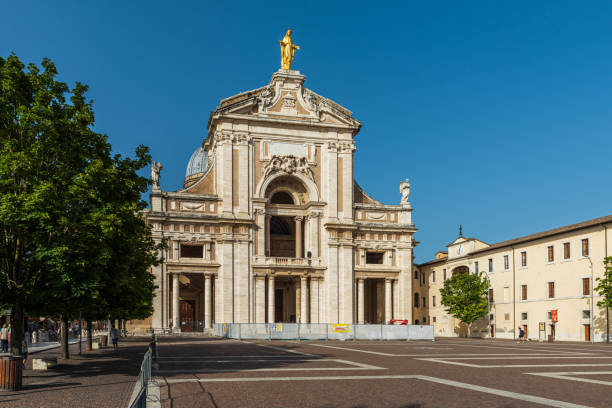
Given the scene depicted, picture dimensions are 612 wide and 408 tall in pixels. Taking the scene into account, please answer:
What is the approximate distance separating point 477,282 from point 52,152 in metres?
54.5

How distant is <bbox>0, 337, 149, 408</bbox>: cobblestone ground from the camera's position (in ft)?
51.9

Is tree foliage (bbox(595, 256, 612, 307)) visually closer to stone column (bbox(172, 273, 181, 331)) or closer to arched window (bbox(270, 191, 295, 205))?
arched window (bbox(270, 191, 295, 205))

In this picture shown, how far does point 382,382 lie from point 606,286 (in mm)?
36609

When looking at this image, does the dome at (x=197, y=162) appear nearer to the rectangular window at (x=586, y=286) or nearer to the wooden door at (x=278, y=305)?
the wooden door at (x=278, y=305)

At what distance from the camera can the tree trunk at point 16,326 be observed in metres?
21.1

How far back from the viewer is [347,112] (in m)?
70.9

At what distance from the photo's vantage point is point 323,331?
52.3 metres

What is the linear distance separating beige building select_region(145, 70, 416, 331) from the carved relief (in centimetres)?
10

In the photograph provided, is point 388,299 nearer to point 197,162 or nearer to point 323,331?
point 323,331

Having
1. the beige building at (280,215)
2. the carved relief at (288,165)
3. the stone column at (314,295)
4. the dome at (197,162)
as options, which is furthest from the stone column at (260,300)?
the dome at (197,162)

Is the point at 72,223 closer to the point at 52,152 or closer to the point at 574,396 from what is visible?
the point at 52,152

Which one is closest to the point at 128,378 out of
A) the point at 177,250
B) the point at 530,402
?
the point at 530,402

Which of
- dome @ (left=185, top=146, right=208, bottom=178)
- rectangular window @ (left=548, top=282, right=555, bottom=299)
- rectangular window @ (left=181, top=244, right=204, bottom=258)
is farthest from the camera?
dome @ (left=185, top=146, right=208, bottom=178)

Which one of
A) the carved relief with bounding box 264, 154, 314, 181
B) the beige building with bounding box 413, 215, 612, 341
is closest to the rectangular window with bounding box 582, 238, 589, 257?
the beige building with bounding box 413, 215, 612, 341
